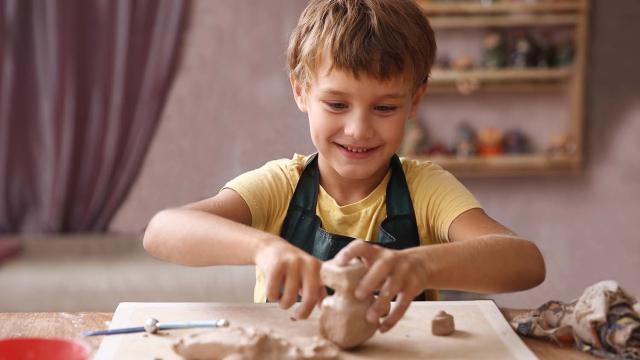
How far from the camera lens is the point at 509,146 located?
3.15 metres

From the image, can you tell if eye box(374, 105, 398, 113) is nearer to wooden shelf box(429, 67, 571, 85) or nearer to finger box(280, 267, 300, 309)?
finger box(280, 267, 300, 309)

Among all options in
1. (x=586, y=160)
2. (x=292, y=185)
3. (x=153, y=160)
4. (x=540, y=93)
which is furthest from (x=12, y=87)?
(x=586, y=160)

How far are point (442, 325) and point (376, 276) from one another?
0.49 ft

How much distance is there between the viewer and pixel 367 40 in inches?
50.7

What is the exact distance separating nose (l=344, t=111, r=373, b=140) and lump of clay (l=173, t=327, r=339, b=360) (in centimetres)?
40

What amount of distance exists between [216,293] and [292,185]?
1402 millimetres

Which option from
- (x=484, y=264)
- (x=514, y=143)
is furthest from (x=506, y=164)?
(x=484, y=264)

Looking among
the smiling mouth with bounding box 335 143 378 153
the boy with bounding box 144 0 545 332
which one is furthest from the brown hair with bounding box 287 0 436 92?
the smiling mouth with bounding box 335 143 378 153

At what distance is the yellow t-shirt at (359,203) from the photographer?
4.61 feet

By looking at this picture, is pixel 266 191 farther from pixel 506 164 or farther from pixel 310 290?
pixel 506 164

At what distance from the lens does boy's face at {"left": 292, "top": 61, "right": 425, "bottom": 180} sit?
1249 mm

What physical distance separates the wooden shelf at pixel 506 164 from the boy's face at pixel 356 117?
5.90 feet

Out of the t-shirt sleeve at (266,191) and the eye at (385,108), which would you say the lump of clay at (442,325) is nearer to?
the eye at (385,108)

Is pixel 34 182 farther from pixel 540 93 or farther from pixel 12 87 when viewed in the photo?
pixel 540 93
